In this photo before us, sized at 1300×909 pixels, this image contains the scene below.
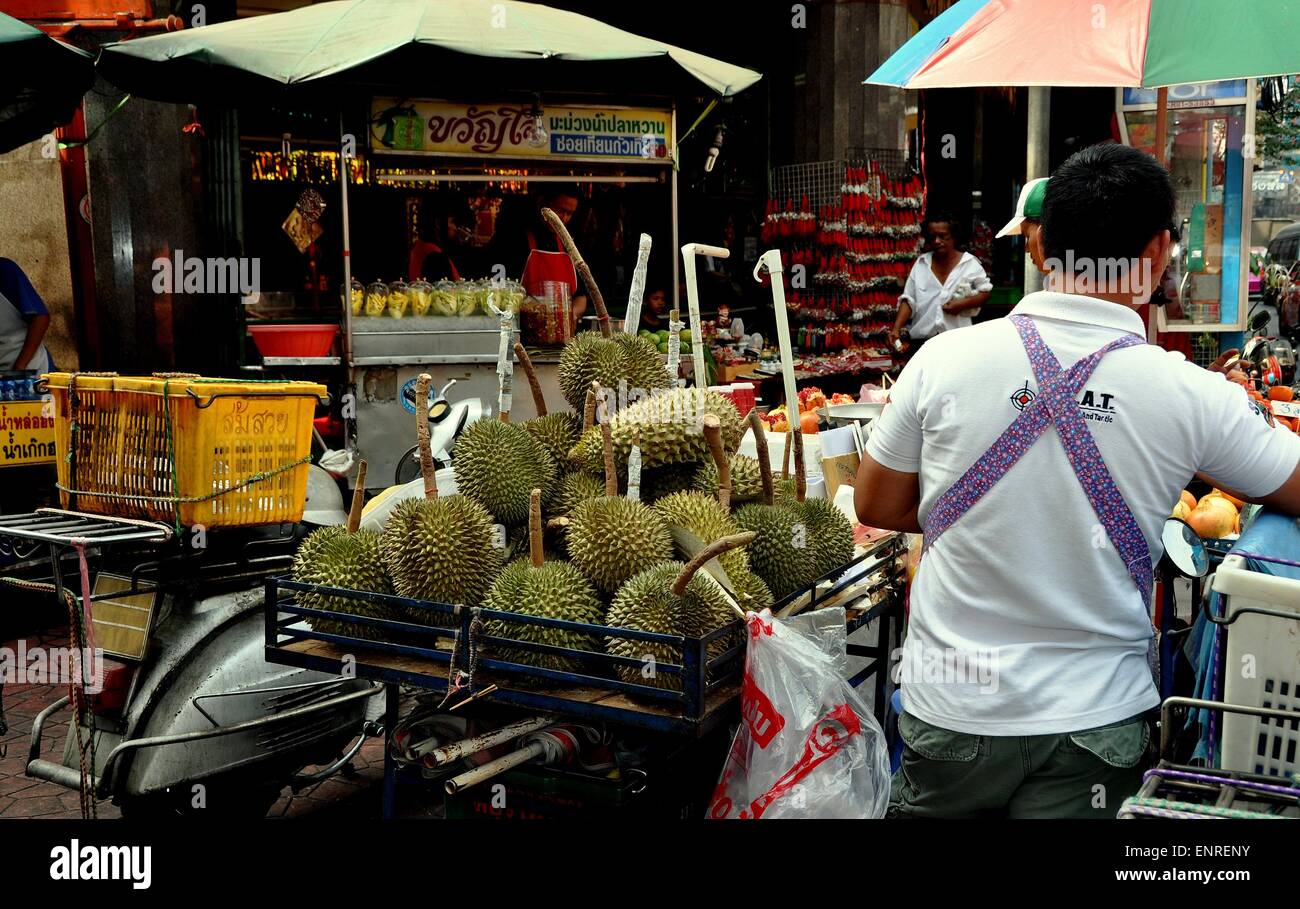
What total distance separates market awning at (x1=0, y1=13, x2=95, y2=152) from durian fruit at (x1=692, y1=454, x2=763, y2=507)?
13.5 feet

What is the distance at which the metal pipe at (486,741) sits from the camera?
2.27m

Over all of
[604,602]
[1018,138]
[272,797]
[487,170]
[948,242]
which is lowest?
[272,797]

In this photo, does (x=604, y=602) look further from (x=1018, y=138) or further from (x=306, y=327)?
(x=1018, y=138)

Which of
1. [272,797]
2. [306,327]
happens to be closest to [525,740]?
[272,797]

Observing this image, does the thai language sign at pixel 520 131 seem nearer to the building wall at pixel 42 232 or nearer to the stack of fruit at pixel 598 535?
the building wall at pixel 42 232

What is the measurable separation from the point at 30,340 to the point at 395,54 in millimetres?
2493

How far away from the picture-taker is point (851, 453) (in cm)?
376

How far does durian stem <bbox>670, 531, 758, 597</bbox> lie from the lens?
2092mm

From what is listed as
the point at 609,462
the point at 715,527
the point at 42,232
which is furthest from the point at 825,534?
the point at 42,232

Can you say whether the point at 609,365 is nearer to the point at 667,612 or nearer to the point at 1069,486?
the point at 667,612

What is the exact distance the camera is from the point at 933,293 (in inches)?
318

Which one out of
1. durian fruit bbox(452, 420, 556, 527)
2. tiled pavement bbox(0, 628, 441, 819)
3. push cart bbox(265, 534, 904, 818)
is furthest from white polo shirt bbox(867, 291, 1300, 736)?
tiled pavement bbox(0, 628, 441, 819)
